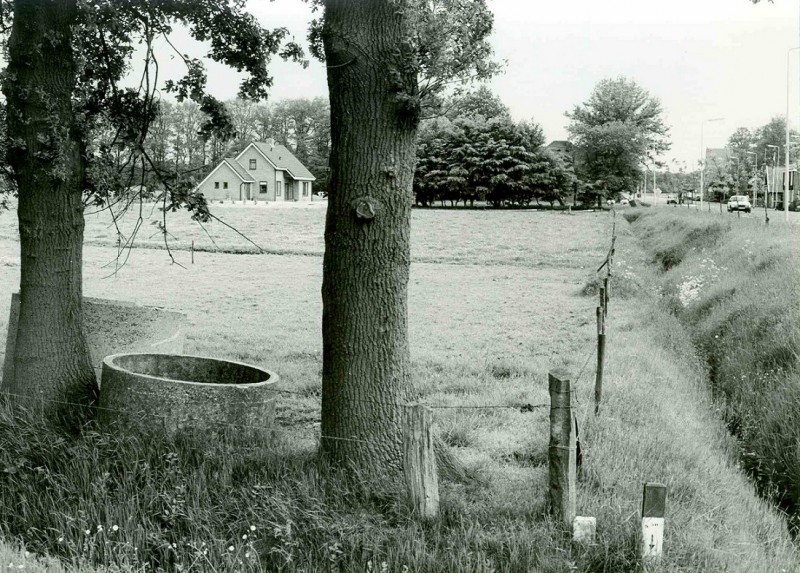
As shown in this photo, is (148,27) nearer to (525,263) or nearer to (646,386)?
(646,386)

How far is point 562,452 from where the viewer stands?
5.31 m

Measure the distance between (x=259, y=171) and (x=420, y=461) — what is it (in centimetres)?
7816

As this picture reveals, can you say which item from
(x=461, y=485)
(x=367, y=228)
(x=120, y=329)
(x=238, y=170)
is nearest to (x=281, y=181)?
(x=238, y=170)

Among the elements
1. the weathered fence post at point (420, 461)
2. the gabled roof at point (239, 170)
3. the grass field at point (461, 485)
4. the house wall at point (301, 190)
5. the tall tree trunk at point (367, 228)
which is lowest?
the grass field at point (461, 485)

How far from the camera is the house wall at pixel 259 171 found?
80.2 meters

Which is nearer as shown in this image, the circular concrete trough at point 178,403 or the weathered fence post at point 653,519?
the weathered fence post at point 653,519

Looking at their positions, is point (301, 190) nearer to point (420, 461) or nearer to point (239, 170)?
point (239, 170)

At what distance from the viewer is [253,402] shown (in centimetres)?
677

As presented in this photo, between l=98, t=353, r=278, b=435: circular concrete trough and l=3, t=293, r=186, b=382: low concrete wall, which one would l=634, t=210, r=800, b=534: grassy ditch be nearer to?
l=98, t=353, r=278, b=435: circular concrete trough

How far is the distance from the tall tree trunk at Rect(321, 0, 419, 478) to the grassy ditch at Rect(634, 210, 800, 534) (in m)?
4.60

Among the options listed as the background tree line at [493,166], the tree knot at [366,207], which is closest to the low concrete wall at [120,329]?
the tree knot at [366,207]

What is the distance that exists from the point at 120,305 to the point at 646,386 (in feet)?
23.8

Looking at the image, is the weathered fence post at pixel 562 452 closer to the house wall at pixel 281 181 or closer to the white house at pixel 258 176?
the white house at pixel 258 176

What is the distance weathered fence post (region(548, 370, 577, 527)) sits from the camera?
530 centimetres
